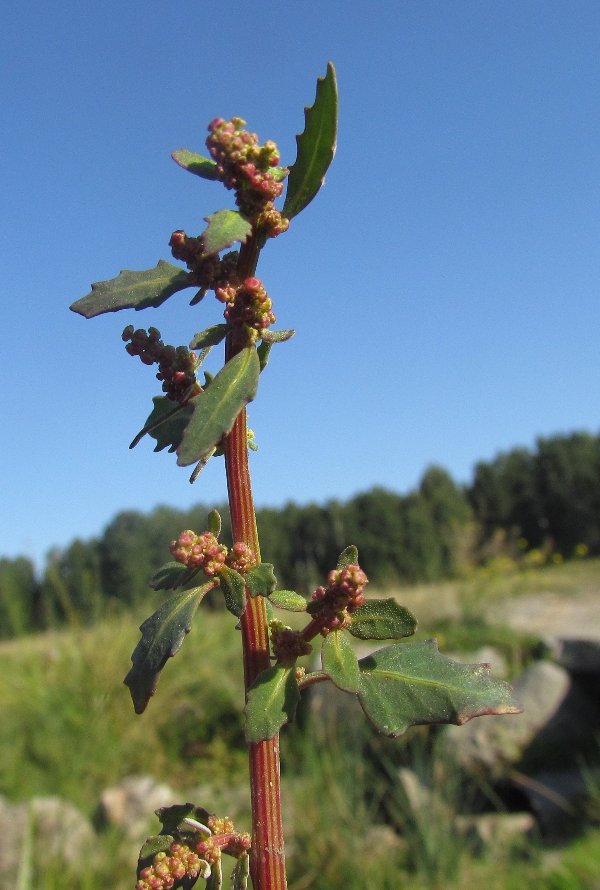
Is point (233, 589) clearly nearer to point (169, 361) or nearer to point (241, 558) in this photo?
point (241, 558)

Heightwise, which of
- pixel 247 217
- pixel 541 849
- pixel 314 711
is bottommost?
pixel 541 849

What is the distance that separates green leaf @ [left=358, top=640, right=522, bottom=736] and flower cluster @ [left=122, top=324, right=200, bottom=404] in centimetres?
32

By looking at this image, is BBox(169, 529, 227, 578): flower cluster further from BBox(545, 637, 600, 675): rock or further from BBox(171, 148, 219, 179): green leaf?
BBox(545, 637, 600, 675): rock

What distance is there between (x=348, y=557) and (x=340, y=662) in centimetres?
11

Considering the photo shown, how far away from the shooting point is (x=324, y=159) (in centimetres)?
75

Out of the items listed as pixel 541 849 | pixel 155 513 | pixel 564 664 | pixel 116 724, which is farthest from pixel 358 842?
pixel 155 513

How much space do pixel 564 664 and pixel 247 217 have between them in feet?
23.3

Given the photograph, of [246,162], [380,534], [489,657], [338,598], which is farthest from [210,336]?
[380,534]

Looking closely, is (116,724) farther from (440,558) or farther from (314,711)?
(440,558)

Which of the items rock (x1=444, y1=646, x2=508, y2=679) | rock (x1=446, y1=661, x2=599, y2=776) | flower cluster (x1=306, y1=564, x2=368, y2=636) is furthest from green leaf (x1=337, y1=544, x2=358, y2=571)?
rock (x1=444, y1=646, x2=508, y2=679)

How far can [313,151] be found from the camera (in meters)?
0.76

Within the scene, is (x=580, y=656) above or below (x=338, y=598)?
below

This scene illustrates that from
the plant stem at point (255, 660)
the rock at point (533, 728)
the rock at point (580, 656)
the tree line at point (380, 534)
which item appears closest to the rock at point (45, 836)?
the rock at point (533, 728)

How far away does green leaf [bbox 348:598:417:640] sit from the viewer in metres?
0.77
